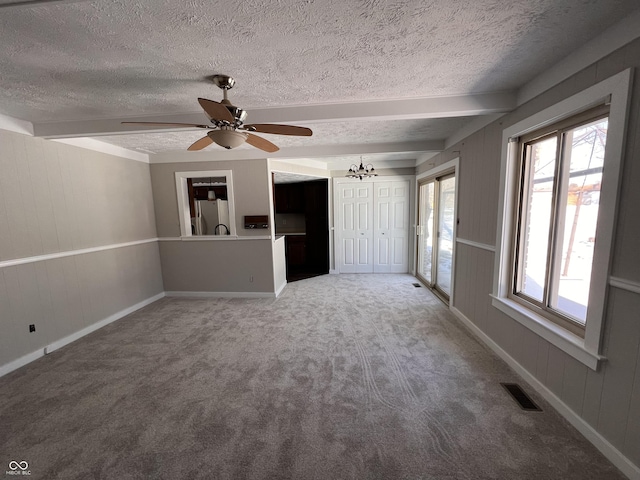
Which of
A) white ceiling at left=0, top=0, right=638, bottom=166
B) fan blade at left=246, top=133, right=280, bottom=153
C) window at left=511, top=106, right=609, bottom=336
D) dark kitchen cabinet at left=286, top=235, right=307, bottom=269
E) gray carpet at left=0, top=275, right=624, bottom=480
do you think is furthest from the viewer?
dark kitchen cabinet at left=286, top=235, right=307, bottom=269

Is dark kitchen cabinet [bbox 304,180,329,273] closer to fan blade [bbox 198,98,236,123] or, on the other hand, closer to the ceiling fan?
the ceiling fan

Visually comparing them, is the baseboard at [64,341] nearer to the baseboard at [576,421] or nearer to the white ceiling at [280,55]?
the white ceiling at [280,55]

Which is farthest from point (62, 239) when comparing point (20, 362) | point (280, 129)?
point (280, 129)

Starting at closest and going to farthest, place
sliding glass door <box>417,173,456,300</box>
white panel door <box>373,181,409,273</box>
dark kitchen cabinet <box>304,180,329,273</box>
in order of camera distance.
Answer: sliding glass door <box>417,173,456,300</box> < white panel door <box>373,181,409,273</box> < dark kitchen cabinet <box>304,180,329,273</box>

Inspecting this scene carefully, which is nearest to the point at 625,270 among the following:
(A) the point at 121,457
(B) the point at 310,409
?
(B) the point at 310,409

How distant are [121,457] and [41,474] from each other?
1.25 feet

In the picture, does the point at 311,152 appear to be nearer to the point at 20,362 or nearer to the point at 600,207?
the point at 600,207

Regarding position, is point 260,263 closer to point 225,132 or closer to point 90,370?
point 90,370

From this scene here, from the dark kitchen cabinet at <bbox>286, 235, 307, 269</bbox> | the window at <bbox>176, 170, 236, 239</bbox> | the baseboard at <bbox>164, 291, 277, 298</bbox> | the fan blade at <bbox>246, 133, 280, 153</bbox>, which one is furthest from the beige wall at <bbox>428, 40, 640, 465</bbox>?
the dark kitchen cabinet at <bbox>286, 235, 307, 269</bbox>

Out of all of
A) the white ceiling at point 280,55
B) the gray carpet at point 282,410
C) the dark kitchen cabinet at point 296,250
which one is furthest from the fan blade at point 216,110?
the dark kitchen cabinet at point 296,250

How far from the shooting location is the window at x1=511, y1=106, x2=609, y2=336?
1.62m

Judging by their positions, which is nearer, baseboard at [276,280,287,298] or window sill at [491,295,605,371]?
window sill at [491,295,605,371]

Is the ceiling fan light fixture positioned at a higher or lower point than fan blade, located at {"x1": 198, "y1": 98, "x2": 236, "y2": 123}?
lower

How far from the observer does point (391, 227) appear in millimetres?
5395
